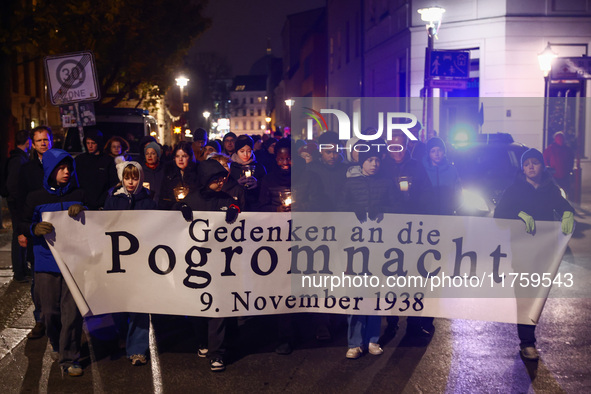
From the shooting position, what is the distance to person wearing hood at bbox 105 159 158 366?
5.84m

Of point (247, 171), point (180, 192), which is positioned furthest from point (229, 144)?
point (180, 192)

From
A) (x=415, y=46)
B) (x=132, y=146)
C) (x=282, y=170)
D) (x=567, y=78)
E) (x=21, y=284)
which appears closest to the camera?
(x=282, y=170)

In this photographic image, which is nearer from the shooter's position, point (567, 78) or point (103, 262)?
point (103, 262)

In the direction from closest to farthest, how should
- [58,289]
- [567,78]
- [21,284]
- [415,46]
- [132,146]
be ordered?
[58,289] < [21,284] < [132,146] < [567,78] < [415,46]

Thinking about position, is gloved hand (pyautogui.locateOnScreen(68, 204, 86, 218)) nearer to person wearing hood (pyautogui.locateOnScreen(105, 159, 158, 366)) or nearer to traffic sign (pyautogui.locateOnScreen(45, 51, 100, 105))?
person wearing hood (pyautogui.locateOnScreen(105, 159, 158, 366))

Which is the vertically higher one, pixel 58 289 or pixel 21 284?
pixel 58 289

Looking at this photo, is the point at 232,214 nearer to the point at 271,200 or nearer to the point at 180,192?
the point at 271,200

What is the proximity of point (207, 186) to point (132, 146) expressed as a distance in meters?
13.2

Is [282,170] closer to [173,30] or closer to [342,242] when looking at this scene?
[342,242]

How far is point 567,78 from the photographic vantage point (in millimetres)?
21078

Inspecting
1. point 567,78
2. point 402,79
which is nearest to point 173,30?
point 402,79

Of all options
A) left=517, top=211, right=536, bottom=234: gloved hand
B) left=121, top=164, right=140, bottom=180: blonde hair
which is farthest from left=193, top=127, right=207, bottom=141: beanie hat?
left=517, top=211, right=536, bottom=234: gloved hand

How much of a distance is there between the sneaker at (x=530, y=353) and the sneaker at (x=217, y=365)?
256 cm

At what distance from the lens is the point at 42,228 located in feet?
18.2
